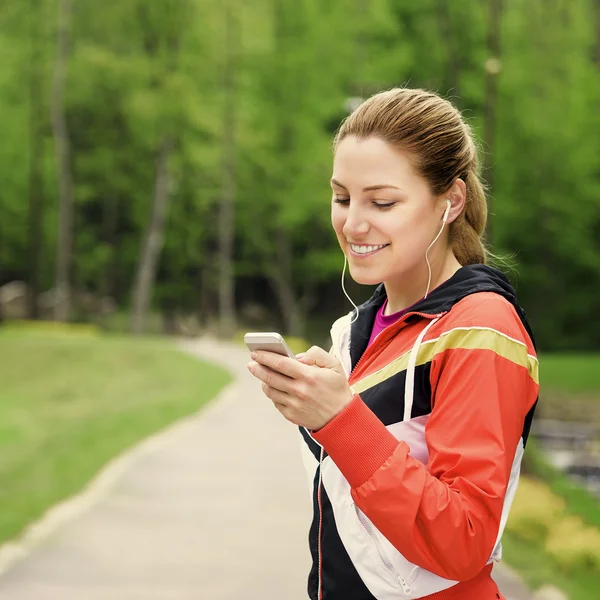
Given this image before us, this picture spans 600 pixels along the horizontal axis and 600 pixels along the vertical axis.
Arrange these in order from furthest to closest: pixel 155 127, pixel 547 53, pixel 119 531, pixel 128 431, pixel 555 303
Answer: pixel 555 303 < pixel 547 53 < pixel 155 127 < pixel 128 431 < pixel 119 531

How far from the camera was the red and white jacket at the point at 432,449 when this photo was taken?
1573 mm

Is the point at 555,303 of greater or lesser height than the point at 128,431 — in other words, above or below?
below

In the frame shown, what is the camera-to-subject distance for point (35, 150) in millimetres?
33969

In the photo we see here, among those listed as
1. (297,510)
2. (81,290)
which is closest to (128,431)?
(297,510)

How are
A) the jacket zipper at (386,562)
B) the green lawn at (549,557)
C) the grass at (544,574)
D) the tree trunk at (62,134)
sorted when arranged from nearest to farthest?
the jacket zipper at (386,562) → the grass at (544,574) → the green lawn at (549,557) → the tree trunk at (62,134)

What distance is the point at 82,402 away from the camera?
18.2 meters

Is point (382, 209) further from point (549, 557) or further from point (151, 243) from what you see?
point (151, 243)

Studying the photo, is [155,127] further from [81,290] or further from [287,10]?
[81,290]

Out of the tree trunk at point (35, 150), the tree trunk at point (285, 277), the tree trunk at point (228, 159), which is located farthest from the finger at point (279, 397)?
the tree trunk at point (285, 277)

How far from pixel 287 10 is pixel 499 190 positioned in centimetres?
994

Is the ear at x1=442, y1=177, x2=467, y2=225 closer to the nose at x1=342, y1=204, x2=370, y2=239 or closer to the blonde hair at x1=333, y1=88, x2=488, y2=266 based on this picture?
the blonde hair at x1=333, y1=88, x2=488, y2=266

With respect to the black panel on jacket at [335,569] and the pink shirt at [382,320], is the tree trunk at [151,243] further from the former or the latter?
the black panel on jacket at [335,569]

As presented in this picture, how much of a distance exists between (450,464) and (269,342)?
0.35 meters

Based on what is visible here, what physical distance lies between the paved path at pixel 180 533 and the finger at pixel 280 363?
4486mm
